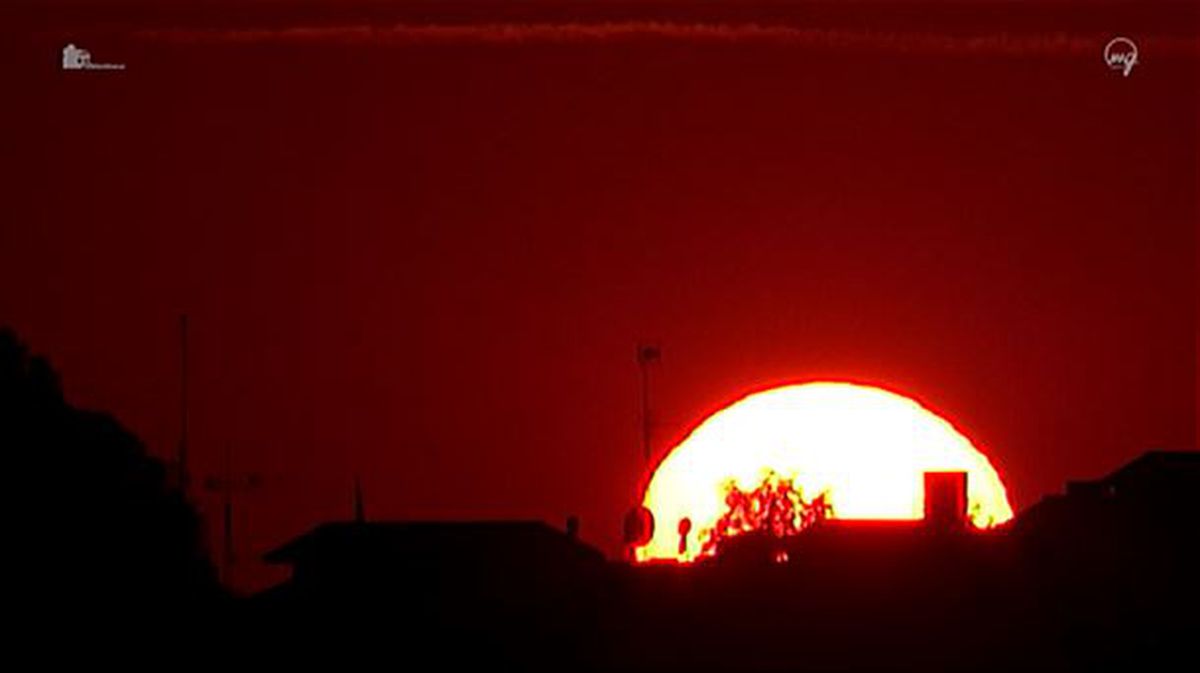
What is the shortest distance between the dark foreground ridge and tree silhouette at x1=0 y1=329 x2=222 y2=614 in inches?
257

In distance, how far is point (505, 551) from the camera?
43.2 m

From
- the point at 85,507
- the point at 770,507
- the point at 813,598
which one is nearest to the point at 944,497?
the point at 813,598

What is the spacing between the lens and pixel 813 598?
1380 inches

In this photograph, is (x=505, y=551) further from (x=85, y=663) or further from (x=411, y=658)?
(x=85, y=663)

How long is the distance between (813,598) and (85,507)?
1299 centimetres

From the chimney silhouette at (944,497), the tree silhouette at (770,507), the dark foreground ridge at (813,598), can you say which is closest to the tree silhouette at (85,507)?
the dark foreground ridge at (813,598)

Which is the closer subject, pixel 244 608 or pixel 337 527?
pixel 244 608

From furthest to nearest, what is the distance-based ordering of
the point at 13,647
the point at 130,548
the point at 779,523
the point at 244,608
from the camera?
the point at 779,523, the point at 244,608, the point at 130,548, the point at 13,647

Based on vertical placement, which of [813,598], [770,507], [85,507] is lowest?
[813,598]

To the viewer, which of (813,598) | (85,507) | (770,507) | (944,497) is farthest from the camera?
(770,507)

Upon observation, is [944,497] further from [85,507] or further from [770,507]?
[770,507]

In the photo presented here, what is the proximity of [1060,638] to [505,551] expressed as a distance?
1131cm

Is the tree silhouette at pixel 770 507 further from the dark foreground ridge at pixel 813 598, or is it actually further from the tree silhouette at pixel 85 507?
the tree silhouette at pixel 85 507

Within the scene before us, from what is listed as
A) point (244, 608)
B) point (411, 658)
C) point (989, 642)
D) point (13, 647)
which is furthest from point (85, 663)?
point (989, 642)
